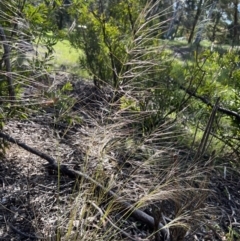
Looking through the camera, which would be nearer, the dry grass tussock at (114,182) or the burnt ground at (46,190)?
the dry grass tussock at (114,182)

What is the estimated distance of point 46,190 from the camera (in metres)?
3.16

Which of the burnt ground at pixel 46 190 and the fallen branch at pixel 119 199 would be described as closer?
the fallen branch at pixel 119 199

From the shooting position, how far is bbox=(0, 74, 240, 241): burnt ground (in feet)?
8.71

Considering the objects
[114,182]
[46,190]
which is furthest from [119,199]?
[46,190]

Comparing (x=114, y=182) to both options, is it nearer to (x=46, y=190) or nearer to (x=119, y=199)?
(x=119, y=199)

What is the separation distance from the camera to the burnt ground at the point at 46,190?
2656 millimetres

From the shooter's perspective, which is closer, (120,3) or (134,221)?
(134,221)

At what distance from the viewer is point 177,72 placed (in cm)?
461

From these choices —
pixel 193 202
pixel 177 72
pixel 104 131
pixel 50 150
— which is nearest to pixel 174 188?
pixel 193 202

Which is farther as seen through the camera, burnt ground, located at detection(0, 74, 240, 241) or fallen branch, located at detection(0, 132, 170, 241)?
burnt ground, located at detection(0, 74, 240, 241)

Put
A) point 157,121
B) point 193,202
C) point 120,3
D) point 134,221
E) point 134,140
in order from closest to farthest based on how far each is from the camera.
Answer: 1. point 193,202
2. point 134,140
3. point 134,221
4. point 157,121
5. point 120,3

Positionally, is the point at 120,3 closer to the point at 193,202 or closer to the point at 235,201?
Result: the point at 235,201

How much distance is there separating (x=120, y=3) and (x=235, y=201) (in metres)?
2.87

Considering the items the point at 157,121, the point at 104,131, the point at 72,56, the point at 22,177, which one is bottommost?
Result: the point at 72,56
